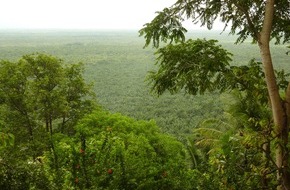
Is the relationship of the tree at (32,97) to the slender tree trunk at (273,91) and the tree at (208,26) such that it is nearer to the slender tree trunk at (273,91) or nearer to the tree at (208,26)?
the tree at (208,26)

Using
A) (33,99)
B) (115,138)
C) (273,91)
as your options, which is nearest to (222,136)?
(273,91)

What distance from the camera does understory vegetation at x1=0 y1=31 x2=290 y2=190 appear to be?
5.11 meters

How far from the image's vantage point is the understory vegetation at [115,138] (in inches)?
201

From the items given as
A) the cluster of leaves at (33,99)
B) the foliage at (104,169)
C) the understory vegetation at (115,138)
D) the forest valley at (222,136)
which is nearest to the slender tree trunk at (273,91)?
the forest valley at (222,136)

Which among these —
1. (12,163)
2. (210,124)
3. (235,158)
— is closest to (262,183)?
(235,158)

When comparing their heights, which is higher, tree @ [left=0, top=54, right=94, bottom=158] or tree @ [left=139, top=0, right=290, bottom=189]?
tree @ [left=139, top=0, right=290, bottom=189]

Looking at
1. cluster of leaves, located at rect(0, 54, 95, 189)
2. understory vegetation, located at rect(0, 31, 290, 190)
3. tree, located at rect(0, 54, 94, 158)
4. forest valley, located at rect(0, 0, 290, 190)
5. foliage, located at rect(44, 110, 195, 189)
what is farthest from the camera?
tree, located at rect(0, 54, 94, 158)

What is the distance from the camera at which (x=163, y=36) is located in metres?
5.71

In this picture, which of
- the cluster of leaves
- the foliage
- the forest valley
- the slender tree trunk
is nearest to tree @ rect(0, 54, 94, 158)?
the cluster of leaves

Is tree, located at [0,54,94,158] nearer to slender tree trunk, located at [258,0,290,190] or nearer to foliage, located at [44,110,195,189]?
foliage, located at [44,110,195,189]

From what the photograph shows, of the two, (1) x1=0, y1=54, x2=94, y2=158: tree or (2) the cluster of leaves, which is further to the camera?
(1) x1=0, y1=54, x2=94, y2=158: tree

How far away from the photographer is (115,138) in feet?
23.8

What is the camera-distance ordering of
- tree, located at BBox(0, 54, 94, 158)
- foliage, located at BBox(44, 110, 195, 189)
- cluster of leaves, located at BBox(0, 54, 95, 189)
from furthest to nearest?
tree, located at BBox(0, 54, 94, 158), cluster of leaves, located at BBox(0, 54, 95, 189), foliage, located at BBox(44, 110, 195, 189)

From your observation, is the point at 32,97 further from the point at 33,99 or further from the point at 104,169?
the point at 104,169
